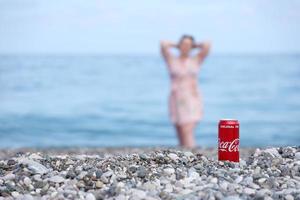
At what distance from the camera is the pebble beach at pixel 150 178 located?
3.66 meters

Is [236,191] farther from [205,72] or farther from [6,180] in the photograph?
[205,72]

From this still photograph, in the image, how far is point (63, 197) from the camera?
3.63 meters

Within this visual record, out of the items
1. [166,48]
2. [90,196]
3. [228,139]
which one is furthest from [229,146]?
[166,48]

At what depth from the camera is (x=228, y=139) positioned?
426 cm

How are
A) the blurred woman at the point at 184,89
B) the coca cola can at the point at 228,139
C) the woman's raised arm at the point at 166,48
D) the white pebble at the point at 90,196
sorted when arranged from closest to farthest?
the white pebble at the point at 90,196
the coca cola can at the point at 228,139
the blurred woman at the point at 184,89
the woman's raised arm at the point at 166,48

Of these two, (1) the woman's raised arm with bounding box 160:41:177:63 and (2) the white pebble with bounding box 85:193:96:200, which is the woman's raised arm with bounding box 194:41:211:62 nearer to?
(1) the woman's raised arm with bounding box 160:41:177:63

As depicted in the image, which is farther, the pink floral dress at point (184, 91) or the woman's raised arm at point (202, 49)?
the woman's raised arm at point (202, 49)

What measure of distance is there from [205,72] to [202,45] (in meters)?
13.4

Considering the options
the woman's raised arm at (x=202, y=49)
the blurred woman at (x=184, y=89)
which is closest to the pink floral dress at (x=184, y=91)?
the blurred woman at (x=184, y=89)

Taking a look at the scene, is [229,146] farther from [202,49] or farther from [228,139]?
[202,49]

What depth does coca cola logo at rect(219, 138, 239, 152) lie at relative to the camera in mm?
4277

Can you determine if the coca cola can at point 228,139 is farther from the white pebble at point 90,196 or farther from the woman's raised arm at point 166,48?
the woman's raised arm at point 166,48

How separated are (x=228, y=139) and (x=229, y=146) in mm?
55

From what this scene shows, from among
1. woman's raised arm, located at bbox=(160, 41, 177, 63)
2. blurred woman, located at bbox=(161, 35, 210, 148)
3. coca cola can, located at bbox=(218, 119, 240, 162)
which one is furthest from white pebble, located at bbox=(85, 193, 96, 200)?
woman's raised arm, located at bbox=(160, 41, 177, 63)
